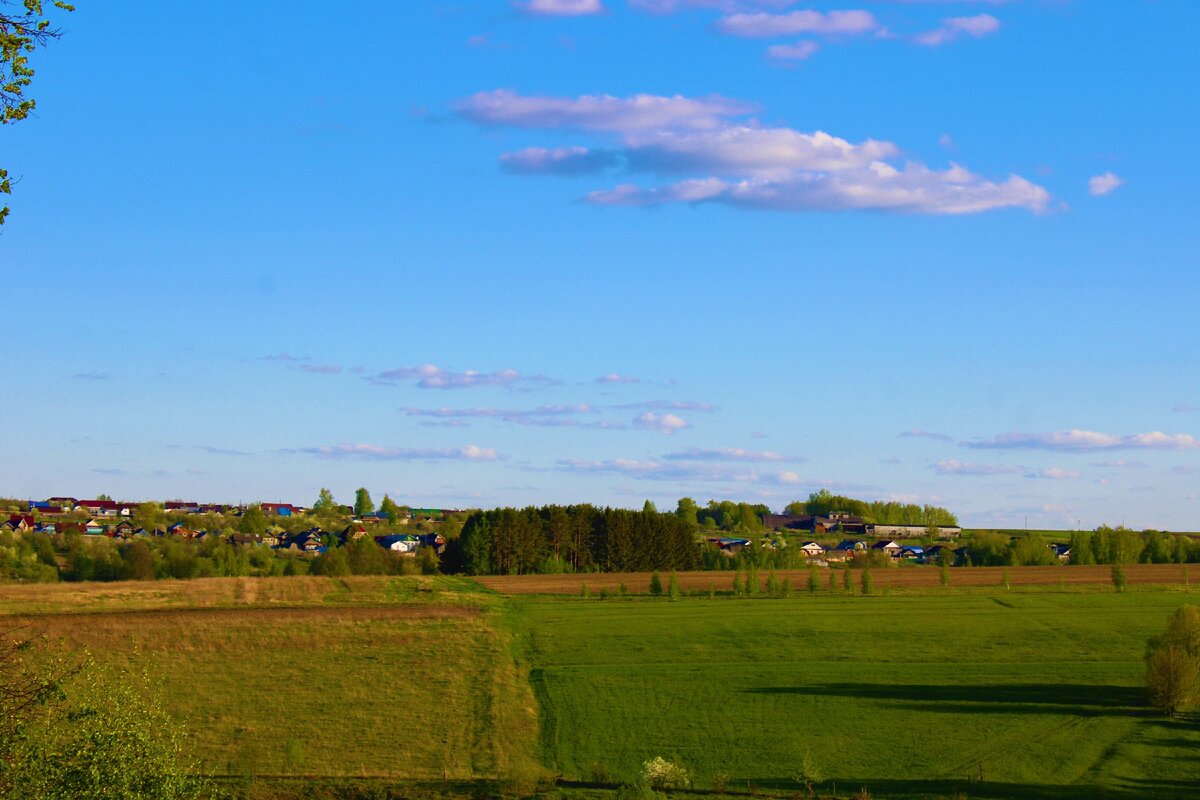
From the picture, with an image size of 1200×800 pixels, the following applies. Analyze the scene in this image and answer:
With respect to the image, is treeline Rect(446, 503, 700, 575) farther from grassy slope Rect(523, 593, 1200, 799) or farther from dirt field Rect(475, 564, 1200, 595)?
grassy slope Rect(523, 593, 1200, 799)

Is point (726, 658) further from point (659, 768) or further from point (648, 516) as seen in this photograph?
point (648, 516)

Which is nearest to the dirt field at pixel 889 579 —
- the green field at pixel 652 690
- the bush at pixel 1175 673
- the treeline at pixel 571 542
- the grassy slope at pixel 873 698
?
the treeline at pixel 571 542

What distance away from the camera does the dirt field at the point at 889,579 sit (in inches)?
5094

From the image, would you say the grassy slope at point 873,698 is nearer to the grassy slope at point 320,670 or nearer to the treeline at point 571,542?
the grassy slope at point 320,670

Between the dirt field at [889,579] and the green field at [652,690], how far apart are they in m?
19.3

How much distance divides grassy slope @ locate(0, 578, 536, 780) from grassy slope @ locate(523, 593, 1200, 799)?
382cm

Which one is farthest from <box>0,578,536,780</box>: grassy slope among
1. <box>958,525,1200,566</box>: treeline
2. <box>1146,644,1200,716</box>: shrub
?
<box>958,525,1200,566</box>: treeline

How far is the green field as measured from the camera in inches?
1997

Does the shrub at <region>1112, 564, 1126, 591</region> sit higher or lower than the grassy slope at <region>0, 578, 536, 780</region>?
higher

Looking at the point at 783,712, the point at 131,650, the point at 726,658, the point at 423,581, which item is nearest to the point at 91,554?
the point at 423,581

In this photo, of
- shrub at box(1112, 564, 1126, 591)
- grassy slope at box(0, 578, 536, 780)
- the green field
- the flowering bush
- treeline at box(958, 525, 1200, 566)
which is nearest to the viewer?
the flowering bush

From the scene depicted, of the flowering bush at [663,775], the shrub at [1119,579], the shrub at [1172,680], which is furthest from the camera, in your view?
the shrub at [1119,579]

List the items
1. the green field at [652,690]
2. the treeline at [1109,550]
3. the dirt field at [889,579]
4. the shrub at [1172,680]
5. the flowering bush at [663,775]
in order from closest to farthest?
1. the flowering bush at [663,775]
2. the green field at [652,690]
3. the shrub at [1172,680]
4. the dirt field at [889,579]
5. the treeline at [1109,550]

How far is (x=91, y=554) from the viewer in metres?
153
